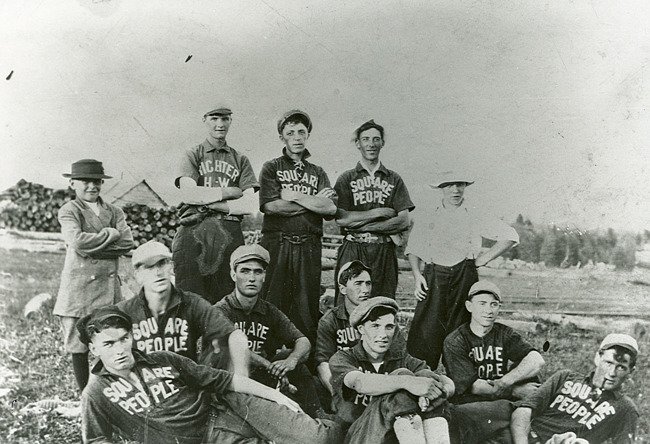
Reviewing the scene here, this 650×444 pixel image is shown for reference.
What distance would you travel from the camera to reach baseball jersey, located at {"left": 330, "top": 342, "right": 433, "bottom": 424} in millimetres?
4434

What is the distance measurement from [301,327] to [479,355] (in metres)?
1.18

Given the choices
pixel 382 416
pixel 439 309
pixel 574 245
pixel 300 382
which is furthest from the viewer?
pixel 574 245

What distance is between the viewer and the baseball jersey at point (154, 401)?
14.6 ft

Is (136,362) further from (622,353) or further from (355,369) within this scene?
(622,353)

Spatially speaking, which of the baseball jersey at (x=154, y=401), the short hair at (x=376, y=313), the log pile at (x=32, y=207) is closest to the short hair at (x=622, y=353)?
the short hair at (x=376, y=313)

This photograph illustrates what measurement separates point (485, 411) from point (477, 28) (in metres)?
2.56

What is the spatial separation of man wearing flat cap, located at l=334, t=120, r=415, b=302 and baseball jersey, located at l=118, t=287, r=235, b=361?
2.88 feet

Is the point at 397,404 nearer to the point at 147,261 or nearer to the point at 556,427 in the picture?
the point at 556,427

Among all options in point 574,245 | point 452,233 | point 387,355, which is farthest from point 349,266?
point 574,245

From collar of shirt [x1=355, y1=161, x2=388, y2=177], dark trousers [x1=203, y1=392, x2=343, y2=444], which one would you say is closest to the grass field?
collar of shirt [x1=355, y1=161, x2=388, y2=177]

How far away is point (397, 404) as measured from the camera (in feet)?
14.3

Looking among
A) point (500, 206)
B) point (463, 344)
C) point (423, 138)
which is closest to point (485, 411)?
point (463, 344)

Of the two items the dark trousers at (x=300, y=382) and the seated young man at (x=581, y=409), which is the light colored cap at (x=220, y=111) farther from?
the seated young man at (x=581, y=409)

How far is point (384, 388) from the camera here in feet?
14.3
